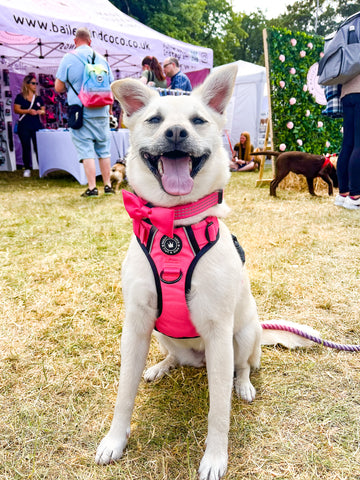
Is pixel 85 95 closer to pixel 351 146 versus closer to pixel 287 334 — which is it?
pixel 351 146

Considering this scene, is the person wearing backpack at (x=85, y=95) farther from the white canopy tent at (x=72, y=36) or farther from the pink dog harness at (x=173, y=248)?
the pink dog harness at (x=173, y=248)

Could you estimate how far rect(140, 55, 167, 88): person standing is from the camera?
6.71 metres

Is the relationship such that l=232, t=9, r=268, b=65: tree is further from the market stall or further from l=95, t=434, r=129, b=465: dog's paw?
l=95, t=434, r=129, b=465: dog's paw

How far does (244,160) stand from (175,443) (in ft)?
35.2

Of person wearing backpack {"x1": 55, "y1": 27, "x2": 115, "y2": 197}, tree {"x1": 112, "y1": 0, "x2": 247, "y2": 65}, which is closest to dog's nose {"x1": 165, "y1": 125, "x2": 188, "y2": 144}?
person wearing backpack {"x1": 55, "y1": 27, "x2": 115, "y2": 197}

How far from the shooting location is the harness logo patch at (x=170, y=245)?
1.28 metres

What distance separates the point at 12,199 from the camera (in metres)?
6.02

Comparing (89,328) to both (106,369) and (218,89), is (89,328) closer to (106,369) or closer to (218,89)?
(106,369)

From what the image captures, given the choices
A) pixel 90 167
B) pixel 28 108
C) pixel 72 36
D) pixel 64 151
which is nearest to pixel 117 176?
pixel 90 167

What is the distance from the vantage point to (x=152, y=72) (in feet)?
22.4

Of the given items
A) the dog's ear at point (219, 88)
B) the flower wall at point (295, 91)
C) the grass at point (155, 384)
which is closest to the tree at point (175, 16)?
the flower wall at point (295, 91)

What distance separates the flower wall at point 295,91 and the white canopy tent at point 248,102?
5.05 meters

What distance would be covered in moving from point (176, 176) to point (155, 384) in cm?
101

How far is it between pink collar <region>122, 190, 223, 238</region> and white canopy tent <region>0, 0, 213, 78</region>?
6.53 meters
